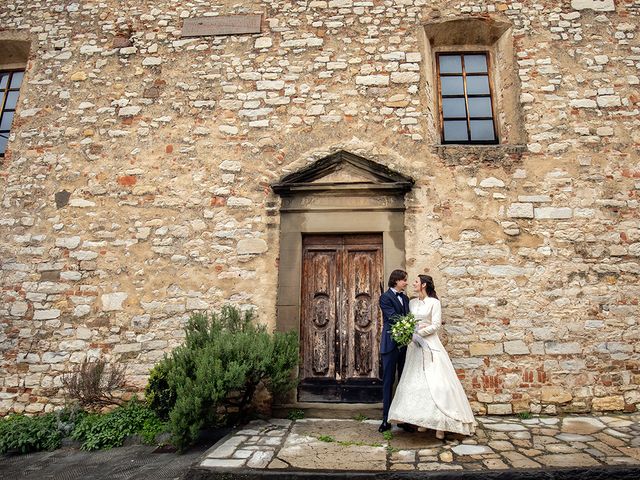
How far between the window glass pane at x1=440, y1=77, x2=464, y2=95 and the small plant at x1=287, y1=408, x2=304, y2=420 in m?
4.72

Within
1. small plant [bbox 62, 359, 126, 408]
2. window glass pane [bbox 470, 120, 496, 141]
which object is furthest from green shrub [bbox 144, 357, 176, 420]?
window glass pane [bbox 470, 120, 496, 141]

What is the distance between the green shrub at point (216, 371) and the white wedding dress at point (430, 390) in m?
1.30

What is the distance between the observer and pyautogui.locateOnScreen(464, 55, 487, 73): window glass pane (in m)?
6.16

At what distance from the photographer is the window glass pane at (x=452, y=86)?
6.08 m

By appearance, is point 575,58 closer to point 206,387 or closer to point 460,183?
point 460,183

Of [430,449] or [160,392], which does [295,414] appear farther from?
[430,449]

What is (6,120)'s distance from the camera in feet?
21.7

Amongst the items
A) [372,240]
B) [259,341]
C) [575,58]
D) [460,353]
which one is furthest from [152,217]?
[575,58]

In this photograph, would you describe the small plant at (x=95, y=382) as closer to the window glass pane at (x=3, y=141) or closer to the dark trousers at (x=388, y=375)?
the dark trousers at (x=388, y=375)

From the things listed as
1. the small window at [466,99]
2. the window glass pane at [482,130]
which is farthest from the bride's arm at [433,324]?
the window glass pane at [482,130]

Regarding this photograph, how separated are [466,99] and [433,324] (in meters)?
3.62

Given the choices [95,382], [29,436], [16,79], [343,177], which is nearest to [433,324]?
[343,177]

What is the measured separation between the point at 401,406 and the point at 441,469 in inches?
30.1

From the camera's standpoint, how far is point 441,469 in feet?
10.5
